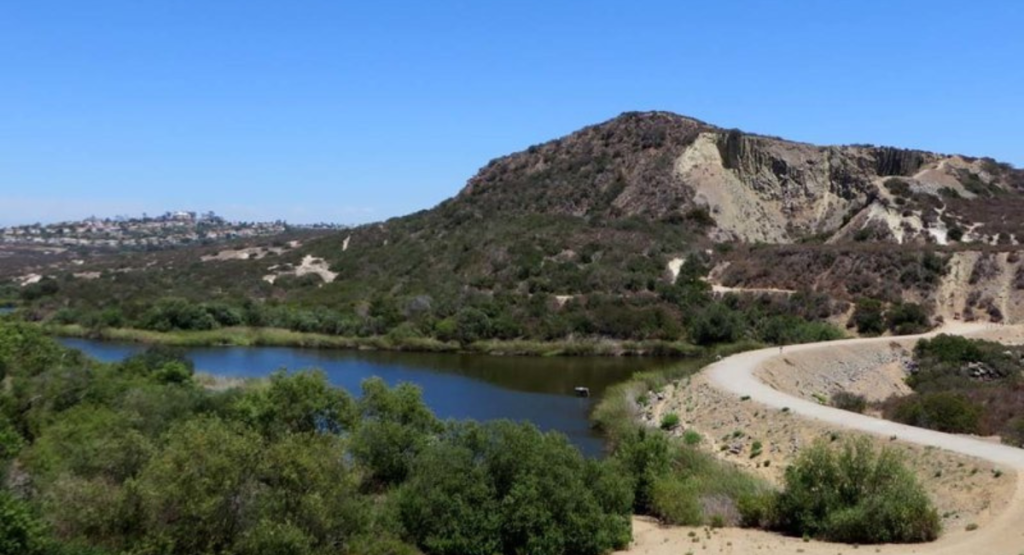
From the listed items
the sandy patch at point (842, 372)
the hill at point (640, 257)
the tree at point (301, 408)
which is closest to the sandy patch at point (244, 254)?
the hill at point (640, 257)

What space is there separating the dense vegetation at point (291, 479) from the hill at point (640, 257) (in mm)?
38871

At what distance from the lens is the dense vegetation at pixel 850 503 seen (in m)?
21.0

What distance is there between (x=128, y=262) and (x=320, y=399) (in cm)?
10478

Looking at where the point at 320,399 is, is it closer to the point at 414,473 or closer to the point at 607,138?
the point at 414,473

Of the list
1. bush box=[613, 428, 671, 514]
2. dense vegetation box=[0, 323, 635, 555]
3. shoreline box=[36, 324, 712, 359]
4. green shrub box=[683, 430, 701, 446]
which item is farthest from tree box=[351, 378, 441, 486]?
shoreline box=[36, 324, 712, 359]

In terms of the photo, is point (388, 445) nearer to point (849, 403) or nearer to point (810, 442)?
point (810, 442)

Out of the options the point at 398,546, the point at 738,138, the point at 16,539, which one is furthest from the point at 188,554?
the point at 738,138

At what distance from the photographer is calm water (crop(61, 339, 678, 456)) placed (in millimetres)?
41656

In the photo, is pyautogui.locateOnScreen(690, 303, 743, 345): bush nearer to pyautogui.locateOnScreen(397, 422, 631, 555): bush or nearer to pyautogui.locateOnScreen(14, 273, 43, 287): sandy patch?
pyautogui.locateOnScreen(397, 422, 631, 555): bush

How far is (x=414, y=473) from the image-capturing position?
23188 mm

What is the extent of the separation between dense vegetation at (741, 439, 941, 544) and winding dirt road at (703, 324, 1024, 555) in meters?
0.75

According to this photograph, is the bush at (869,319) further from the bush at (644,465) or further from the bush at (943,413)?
the bush at (644,465)

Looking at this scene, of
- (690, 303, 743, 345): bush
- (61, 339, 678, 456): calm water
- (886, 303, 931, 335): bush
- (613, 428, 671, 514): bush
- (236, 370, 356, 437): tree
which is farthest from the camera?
(690, 303, 743, 345): bush

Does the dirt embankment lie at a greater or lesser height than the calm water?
greater
